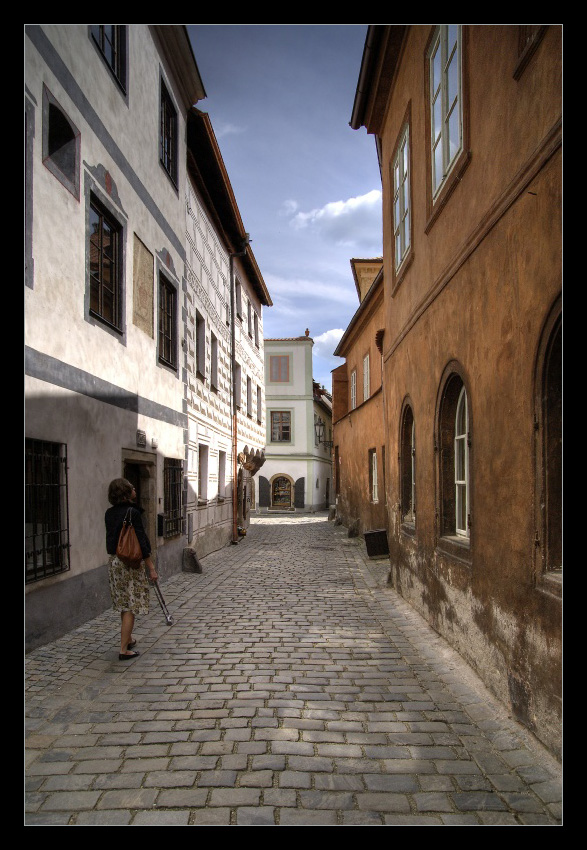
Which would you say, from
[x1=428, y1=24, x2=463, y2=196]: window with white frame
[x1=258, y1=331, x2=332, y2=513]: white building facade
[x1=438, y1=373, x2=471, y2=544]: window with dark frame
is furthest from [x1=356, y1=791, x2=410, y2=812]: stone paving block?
[x1=258, y1=331, x2=332, y2=513]: white building facade

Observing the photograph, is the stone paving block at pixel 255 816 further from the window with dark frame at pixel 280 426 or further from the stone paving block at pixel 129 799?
the window with dark frame at pixel 280 426

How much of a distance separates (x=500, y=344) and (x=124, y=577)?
12.7 ft

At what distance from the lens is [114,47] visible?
8.59 meters

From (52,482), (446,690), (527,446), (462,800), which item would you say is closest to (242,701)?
(446,690)

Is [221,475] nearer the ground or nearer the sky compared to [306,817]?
nearer the sky

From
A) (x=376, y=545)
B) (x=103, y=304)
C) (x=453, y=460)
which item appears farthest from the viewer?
(x=376, y=545)

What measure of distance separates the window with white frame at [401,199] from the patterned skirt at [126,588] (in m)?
5.74

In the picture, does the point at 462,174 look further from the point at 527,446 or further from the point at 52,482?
the point at 52,482

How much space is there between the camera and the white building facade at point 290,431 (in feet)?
126

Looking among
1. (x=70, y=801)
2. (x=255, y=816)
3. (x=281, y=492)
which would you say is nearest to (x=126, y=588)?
(x=70, y=801)

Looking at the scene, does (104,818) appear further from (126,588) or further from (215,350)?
(215,350)

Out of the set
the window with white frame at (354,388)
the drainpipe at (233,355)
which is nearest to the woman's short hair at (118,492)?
the drainpipe at (233,355)
